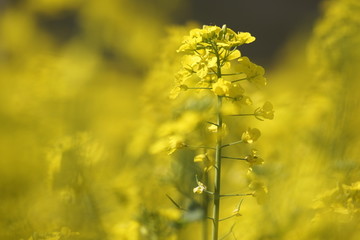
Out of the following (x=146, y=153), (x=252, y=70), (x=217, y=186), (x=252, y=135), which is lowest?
(x=217, y=186)

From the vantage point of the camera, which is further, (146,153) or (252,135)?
(146,153)

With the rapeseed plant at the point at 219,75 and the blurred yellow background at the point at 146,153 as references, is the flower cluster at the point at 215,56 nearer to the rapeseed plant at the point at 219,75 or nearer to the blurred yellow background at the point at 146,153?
the rapeseed plant at the point at 219,75

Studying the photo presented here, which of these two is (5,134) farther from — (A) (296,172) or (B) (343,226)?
(B) (343,226)

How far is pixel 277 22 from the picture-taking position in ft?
22.7

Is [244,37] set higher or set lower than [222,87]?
higher

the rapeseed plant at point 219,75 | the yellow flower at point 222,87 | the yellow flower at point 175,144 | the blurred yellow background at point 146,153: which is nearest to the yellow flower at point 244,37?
the rapeseed plant at point 219,75

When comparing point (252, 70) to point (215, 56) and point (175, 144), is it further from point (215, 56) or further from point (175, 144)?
point (175, 144)

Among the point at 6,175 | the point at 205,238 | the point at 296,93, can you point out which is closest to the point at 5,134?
the point at 6,175

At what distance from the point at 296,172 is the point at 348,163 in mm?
216

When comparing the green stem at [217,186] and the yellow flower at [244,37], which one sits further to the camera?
the yellow flower at [244,37]

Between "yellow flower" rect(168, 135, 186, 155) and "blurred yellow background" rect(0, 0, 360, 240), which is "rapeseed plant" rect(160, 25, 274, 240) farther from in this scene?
"blurred yellow background" rect(0, 0, 360, 240)

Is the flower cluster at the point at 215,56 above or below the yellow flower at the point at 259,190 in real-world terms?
above

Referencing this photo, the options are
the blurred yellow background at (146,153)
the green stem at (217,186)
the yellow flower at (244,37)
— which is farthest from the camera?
the blurred yellow background at (146,153)

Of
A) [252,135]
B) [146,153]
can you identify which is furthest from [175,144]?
[146,153]
